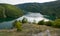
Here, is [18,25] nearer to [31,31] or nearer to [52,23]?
[31,31]

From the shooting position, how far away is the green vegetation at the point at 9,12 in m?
5.94

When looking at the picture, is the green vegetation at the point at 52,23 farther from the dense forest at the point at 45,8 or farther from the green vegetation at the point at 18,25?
the green vegetation at the point at 18,25

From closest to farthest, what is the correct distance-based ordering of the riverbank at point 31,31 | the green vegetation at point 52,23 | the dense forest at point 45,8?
the riverbank at point 31,31 → the green vegetation at point 52,23 → the dense forest at point 45,8

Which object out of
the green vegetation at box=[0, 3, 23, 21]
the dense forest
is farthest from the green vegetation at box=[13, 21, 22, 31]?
the dense forest

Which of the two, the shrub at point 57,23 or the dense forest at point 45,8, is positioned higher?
the dense forest at point 45,8

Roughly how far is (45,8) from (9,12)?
1398 millimetres

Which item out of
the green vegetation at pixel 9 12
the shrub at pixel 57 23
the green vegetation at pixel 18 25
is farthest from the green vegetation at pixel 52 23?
the green vegetation at pixel 9 12

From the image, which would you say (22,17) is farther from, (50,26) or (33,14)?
(50,26)

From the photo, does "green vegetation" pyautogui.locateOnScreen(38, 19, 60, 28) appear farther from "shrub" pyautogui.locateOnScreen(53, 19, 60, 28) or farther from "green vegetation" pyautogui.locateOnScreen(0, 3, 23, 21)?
"green vegetation" pyautogui.locateOnScreen(0, 3, 23, 21)

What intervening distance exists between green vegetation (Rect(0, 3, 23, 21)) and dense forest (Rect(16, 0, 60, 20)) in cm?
21

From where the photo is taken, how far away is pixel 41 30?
18.7 feet

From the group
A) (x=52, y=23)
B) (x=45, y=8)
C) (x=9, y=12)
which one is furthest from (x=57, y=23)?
(x=9, y=12)

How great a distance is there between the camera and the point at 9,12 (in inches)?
237

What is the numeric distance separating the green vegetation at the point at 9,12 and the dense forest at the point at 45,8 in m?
0.21
